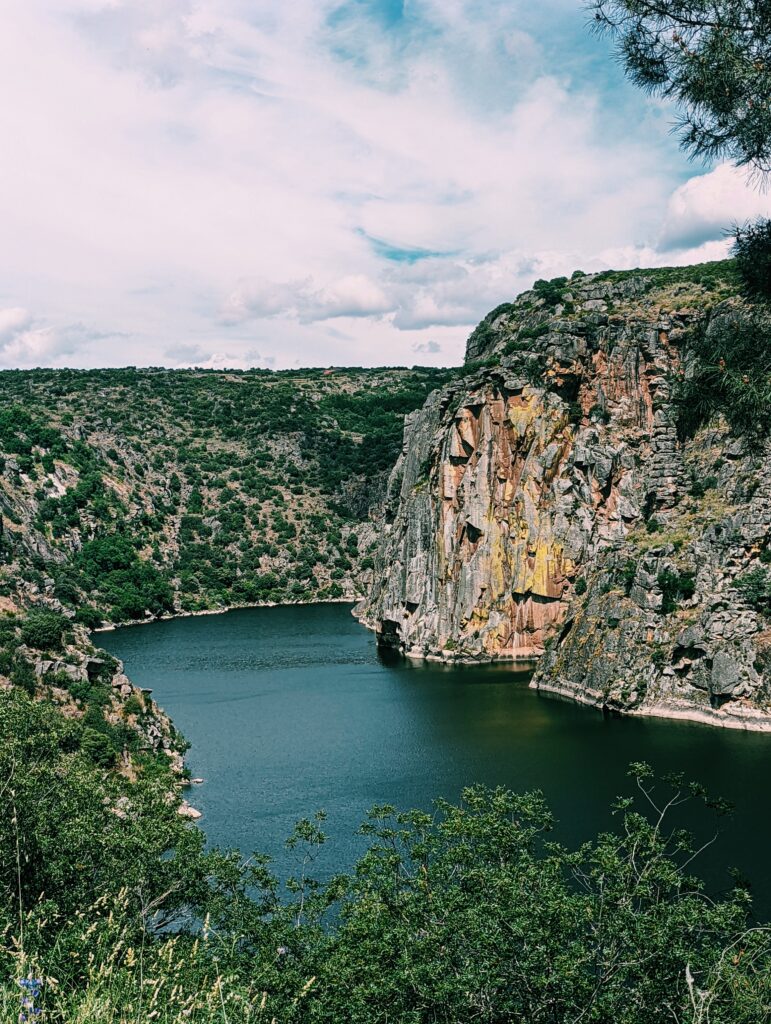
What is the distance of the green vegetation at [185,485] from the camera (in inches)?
3883

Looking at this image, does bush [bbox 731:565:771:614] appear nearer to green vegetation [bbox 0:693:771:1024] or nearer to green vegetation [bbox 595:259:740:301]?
green vegetation [bbox 595:259:740:301]

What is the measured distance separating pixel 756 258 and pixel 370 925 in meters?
12.9

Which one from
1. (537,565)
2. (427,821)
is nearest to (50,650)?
(427,821)

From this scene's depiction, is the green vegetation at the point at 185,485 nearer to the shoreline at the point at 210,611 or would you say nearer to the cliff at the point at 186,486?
the cliff at the point at 186,486

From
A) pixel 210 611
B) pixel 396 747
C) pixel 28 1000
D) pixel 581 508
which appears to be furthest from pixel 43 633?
pixel 210 611

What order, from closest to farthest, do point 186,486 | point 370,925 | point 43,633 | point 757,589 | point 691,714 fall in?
point 370,925 → point 43,633 → point 691,714 → point 757,589 → point 186,486

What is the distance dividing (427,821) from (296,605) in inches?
3639

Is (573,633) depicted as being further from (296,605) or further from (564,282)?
(296,605)

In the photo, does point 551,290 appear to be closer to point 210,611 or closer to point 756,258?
point 210,611

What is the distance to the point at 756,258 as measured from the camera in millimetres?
13109

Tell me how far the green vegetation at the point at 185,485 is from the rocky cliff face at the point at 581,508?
29.5m

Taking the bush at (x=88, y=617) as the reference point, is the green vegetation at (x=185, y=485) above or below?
above

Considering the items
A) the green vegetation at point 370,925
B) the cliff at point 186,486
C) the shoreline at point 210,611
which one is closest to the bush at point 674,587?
the green vegetation at point 370,925

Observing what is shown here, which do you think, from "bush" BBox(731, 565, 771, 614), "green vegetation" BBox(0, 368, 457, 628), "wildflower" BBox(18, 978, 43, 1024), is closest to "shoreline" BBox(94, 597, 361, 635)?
"green vegetation" BBox(0, 368, 457, 628)
